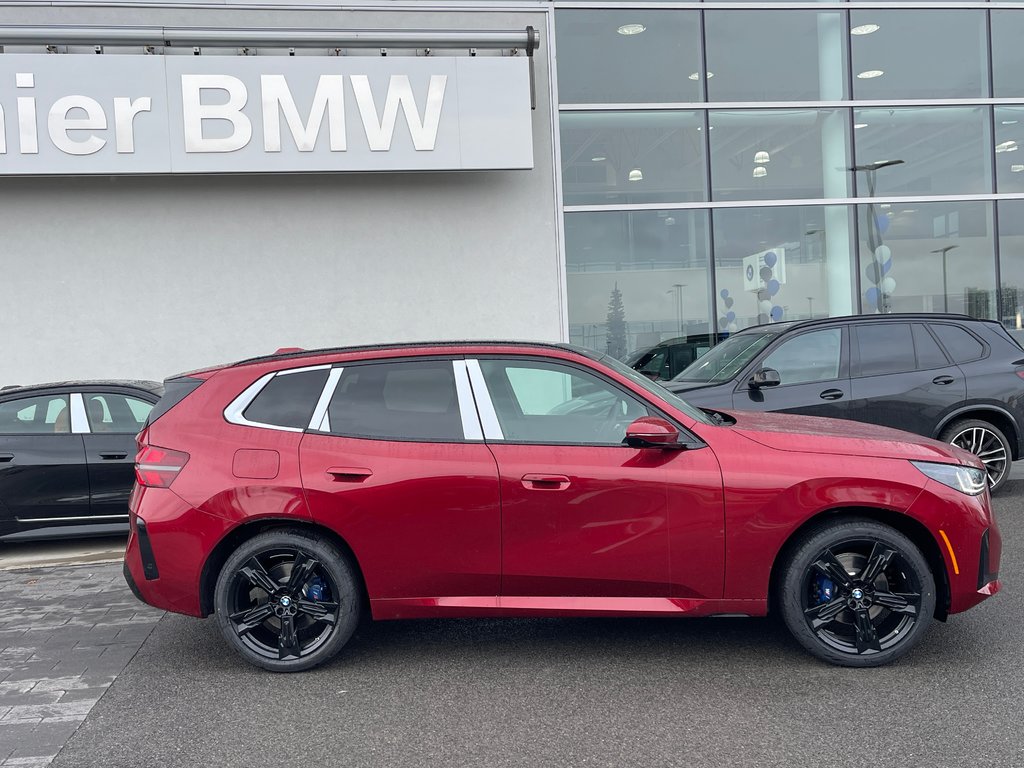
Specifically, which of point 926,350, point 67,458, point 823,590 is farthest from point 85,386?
point 926,350

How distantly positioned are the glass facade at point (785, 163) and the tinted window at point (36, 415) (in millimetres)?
7736

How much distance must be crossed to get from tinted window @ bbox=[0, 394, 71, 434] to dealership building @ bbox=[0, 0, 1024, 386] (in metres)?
5.16

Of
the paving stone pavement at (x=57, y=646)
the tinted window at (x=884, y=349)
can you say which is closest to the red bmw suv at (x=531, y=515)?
the paving stone pavement at (x=57, y=646)

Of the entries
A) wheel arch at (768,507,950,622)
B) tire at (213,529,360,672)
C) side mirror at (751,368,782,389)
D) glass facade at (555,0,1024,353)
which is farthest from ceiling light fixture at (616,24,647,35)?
tire at (213,529,360,672)

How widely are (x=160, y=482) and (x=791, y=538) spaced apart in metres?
3.15

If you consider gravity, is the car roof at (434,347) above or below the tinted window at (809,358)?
above

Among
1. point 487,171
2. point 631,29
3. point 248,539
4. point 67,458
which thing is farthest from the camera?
point 631,29

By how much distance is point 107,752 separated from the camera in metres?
3.88

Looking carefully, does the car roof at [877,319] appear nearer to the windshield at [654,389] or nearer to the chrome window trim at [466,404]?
the windshield at [654,389]

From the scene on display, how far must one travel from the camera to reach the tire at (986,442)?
861 centimetres

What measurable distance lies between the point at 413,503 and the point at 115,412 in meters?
4.52

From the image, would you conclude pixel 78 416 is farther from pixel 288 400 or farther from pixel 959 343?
pixel 959 343

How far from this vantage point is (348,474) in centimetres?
461

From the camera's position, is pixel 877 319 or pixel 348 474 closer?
pixel 348 474
